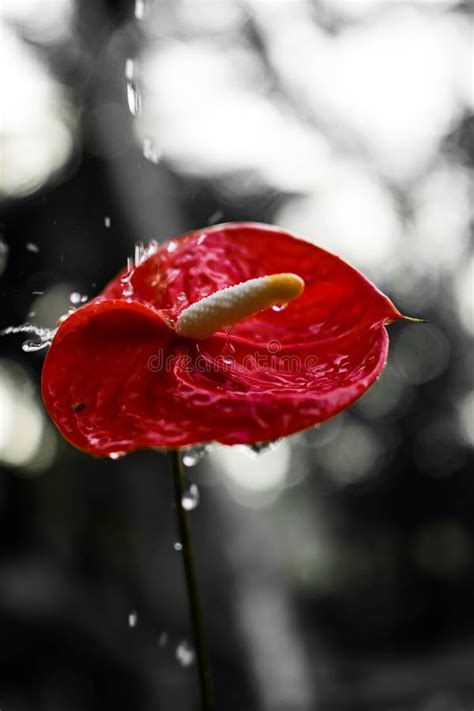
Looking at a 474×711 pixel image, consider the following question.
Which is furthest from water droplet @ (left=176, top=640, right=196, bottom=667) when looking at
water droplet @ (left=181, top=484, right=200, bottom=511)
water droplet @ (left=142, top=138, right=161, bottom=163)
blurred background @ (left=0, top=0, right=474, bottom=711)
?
water droplet @ (left=142, top=138, right=161, bottom=163)

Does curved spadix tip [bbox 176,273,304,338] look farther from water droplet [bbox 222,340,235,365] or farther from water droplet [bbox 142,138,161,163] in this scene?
water droplet [bbox 142,138,161,163]

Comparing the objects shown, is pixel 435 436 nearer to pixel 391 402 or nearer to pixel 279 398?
pixel 391 402

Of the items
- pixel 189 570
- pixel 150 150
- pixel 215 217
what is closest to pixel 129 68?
pixel 150 150

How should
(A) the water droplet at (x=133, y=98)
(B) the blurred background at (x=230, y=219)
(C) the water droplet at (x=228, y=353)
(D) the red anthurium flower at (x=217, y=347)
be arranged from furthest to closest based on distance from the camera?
(B) the blurred background at (x=230, y=219) < (A) the water droplet at (x=133, y=98) < (C) the water droplet at (x=228, y=353) < (D) the red anthurium flower at (x=217, y=347)

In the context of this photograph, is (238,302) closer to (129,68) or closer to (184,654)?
(129,68)

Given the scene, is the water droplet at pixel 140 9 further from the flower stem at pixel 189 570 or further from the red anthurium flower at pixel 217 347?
the flower stem at pixel 189 570

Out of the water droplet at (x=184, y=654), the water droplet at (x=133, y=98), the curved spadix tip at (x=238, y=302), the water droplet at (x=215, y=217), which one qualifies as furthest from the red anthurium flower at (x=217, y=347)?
the water droplet at (x=184, y=654)
